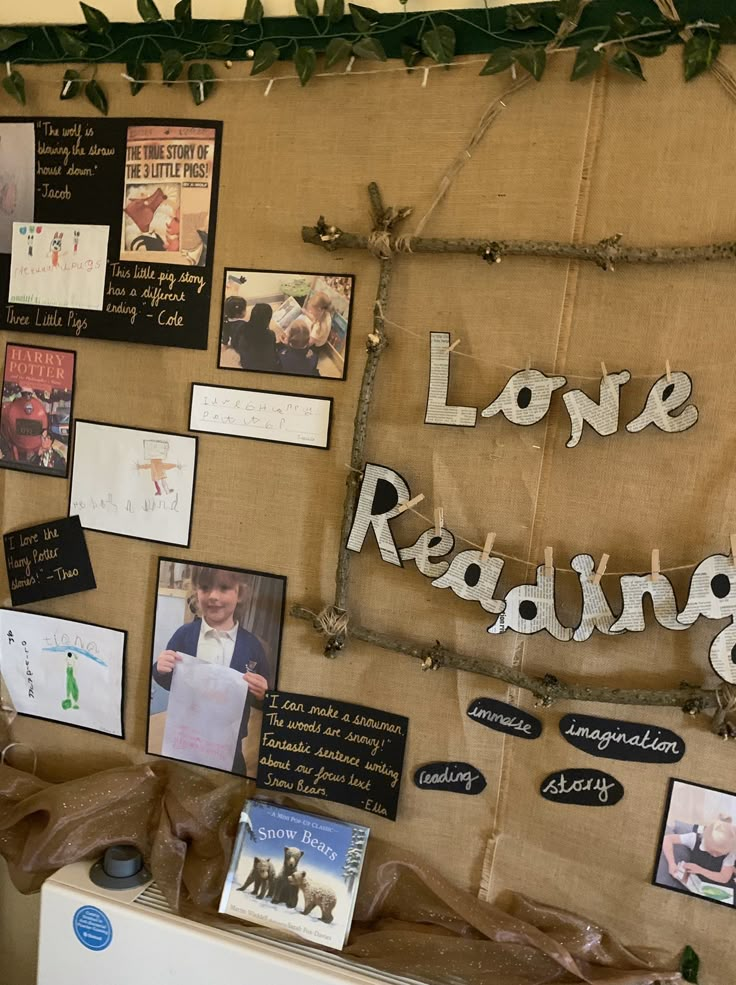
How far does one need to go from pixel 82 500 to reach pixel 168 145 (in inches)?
21.3

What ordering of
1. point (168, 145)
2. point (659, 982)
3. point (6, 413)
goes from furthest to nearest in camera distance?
point (6, 413)
point (168, 145)
point (659, 982)

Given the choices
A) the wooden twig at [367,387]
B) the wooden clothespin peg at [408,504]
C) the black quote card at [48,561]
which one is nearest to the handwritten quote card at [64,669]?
the black quote card at [48,561]

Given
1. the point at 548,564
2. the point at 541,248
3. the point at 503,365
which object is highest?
the point at 541,248

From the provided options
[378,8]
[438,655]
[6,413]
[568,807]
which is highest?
[378,8]

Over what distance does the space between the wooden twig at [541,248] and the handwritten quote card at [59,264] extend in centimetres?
34

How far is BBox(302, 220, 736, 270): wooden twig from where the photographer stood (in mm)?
875

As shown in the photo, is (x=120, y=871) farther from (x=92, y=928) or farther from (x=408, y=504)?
(x=408, y=504)

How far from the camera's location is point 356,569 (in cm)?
104

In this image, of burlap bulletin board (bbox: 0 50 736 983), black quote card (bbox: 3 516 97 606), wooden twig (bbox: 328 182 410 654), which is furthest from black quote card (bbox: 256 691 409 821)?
black quote card (bbox: 3 516 97 606)

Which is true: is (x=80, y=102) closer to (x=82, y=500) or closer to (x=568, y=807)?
(x=82, y=500)

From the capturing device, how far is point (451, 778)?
103 centimetres

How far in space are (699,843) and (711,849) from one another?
2cm

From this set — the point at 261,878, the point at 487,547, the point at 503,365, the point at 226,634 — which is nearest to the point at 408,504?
the point at 487,547

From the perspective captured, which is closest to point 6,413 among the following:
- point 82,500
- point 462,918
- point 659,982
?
point 82,500
